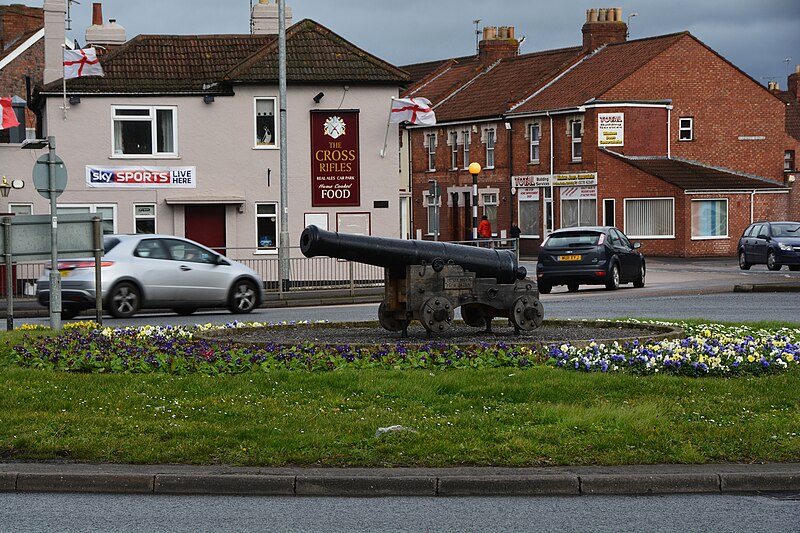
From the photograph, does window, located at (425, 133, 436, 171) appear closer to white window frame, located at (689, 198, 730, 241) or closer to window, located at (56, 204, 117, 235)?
white window frame, located at (689, 198, 730, 241)

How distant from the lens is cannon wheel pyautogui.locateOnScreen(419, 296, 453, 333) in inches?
586

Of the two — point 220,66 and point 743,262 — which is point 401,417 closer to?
point 220,66

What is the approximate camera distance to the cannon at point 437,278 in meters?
14.5

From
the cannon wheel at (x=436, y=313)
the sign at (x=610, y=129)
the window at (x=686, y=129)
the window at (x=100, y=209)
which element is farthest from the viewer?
the window at (x=686, y=129)

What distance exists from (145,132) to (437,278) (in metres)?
25.2

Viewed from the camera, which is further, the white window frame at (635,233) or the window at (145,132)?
the white window frame at (635,233)

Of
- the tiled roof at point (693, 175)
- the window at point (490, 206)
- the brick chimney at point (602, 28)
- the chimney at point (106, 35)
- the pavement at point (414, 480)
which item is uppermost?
the brick chimney at point (602, 28)

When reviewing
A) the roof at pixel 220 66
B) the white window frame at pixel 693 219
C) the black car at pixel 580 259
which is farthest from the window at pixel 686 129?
the black car at pixel 580 259

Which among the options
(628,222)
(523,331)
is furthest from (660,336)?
(628,222)

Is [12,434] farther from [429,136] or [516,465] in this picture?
[429,136]

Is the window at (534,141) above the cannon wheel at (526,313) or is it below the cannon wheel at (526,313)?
above

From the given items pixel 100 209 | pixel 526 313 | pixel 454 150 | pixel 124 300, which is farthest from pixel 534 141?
pixel 526 313

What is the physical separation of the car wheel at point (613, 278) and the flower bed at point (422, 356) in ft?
61.9

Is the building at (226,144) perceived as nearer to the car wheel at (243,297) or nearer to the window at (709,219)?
the car wheel at (243,297)
